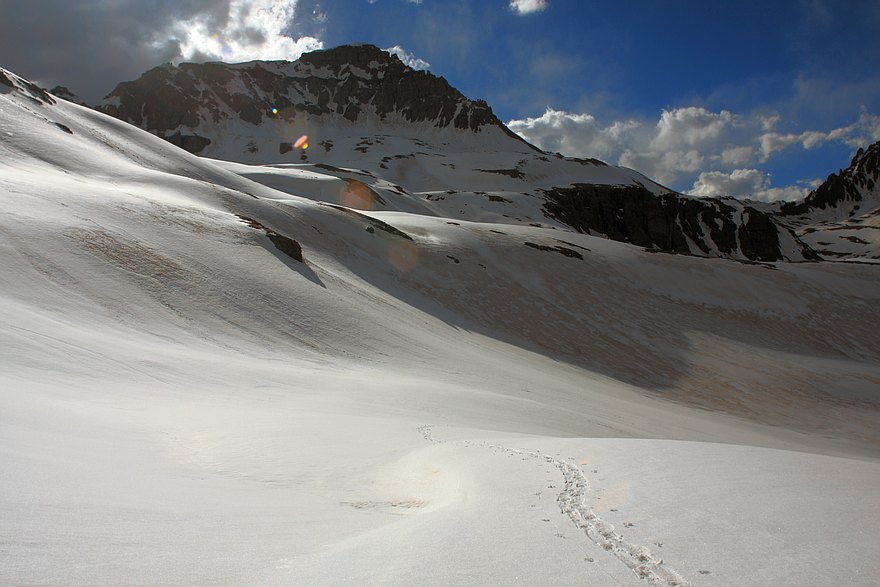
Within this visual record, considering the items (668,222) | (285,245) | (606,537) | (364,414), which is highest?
(668,222)

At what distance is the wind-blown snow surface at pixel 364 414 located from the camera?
314 cm

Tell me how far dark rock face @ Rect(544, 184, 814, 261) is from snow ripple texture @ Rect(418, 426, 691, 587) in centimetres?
11975

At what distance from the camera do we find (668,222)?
134 m

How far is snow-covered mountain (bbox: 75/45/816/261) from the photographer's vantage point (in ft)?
353

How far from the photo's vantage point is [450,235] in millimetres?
40812

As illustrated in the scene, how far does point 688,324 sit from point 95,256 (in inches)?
1291

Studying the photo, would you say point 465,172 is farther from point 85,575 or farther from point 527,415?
point 85,575

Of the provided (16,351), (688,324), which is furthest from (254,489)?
(688,324)

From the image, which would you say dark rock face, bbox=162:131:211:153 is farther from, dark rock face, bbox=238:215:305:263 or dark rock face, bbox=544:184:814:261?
dark rock face, bbox=238:215:305:263

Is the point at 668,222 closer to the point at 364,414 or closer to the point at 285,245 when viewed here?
the point at 285,245

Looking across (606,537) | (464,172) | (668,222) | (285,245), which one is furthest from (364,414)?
(464,172)

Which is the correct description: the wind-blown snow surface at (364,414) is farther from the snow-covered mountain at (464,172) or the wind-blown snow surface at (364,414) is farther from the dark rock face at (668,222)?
the dark rock face at (668,222)

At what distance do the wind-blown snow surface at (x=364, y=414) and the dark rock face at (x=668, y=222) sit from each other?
93.5 metres

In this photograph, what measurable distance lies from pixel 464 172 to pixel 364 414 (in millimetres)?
139022
